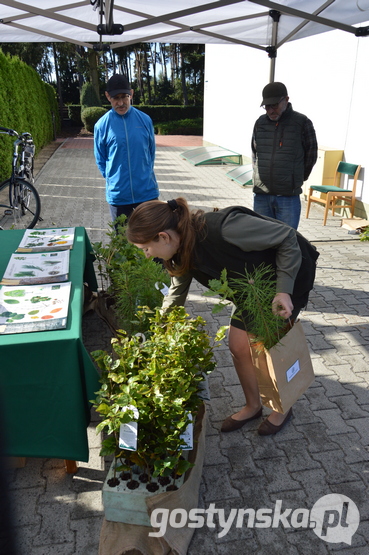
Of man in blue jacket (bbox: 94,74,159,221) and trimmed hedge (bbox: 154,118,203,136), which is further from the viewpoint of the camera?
trimmed hedge (bbox: 154,118,203,136)

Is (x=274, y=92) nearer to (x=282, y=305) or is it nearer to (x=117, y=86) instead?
(x=117, y=86)

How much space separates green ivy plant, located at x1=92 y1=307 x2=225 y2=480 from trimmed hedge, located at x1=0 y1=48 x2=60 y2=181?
781 cm

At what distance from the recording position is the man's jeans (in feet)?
14.1

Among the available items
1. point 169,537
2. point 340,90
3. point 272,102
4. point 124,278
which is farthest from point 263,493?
point 340,90

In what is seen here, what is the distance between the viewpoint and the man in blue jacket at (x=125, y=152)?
398 cm

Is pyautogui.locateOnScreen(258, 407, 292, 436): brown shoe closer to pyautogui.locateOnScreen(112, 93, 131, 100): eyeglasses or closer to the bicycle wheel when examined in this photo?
pyautogui.locateOnScreen(112, 93, 131, 100): eyeglasses

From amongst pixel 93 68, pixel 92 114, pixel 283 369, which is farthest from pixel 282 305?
pixel 93 68

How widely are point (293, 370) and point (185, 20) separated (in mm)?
4984

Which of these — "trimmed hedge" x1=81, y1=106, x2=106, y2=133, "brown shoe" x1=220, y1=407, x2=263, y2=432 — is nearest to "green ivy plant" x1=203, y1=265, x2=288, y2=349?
"brown shoe" x1=220, y1=407, x2=263, y2=432

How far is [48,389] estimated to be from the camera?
208 centimetres

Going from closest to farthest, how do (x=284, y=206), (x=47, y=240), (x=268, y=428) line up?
(x=268, y=428) < (x=47, y=240) < (x=284, y=206)

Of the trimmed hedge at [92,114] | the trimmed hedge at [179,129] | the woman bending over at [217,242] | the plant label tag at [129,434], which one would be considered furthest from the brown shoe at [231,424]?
the trimmed hedge at [179,129]

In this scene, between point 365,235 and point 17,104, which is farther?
point 17,104

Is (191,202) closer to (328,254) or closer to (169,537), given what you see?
(328,254)
